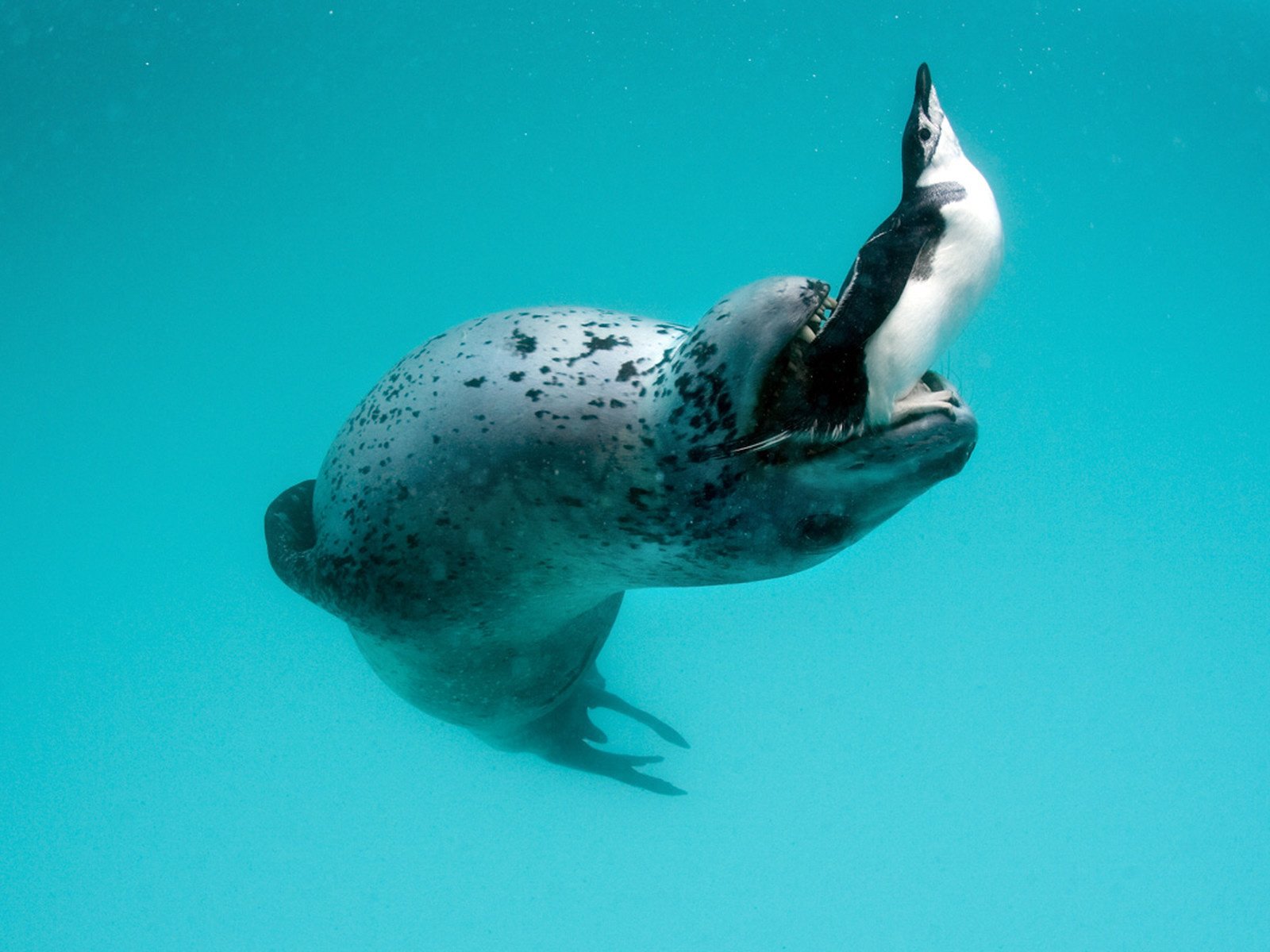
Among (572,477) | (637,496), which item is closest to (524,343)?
(572,477)

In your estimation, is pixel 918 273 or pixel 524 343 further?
pixel 524 343

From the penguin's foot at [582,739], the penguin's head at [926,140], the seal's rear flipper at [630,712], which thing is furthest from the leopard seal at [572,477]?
the seal's rear flipper at [630,712]

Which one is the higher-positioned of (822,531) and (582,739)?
(822,531)

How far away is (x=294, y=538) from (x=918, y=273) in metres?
2.34

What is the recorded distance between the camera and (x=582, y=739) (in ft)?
15.9

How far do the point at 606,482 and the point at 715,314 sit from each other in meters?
0.50

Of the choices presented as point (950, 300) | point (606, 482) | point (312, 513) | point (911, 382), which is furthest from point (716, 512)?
point (312, 513)

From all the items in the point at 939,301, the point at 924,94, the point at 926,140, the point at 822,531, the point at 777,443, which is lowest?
the point at 822,531

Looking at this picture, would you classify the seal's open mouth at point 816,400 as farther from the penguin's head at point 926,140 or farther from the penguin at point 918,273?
the penguin's head at point 926,140

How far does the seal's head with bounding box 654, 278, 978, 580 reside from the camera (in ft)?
6.08

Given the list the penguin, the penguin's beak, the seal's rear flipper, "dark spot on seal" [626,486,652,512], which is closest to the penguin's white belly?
the penguin

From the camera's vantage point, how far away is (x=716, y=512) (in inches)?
83.0

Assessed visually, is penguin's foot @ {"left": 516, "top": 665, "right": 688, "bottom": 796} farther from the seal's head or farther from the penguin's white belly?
the penguin's white belly

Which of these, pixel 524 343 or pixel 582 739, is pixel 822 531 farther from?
pixel 582 739
